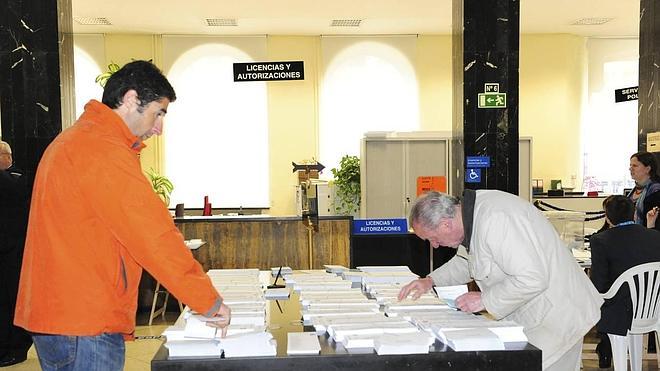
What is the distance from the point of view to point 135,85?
2219mm

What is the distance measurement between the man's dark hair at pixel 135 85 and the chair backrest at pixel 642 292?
328 cm

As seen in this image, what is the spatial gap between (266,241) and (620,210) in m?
3.48

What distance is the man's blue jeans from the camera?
7.02ft

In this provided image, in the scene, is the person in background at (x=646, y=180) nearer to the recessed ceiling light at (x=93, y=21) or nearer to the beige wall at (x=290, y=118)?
the beige wall at (x=290, y=118)

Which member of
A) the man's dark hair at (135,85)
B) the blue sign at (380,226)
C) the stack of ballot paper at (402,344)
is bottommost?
the blue sign at (380,226)

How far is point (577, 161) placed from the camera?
37.9 ft

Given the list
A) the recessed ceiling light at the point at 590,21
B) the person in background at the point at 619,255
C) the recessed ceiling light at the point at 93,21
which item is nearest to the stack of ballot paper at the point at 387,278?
the person in background at the point at 619,255

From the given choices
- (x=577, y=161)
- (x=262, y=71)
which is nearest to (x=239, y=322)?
(x=262, y=71)

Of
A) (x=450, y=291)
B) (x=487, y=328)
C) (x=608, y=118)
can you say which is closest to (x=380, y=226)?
(x=450, y=291)

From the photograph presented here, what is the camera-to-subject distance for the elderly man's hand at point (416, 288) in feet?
9.87

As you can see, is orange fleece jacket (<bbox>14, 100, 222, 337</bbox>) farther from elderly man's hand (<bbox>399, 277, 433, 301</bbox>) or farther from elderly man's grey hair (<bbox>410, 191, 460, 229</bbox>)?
elderly man's hand (<bbox>399, 277, 433, 301</bbox>)

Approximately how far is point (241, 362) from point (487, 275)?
44.8 inches

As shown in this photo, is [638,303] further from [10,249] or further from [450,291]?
[10,249]

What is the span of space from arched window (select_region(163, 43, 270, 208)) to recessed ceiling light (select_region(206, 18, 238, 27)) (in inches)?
27.0
